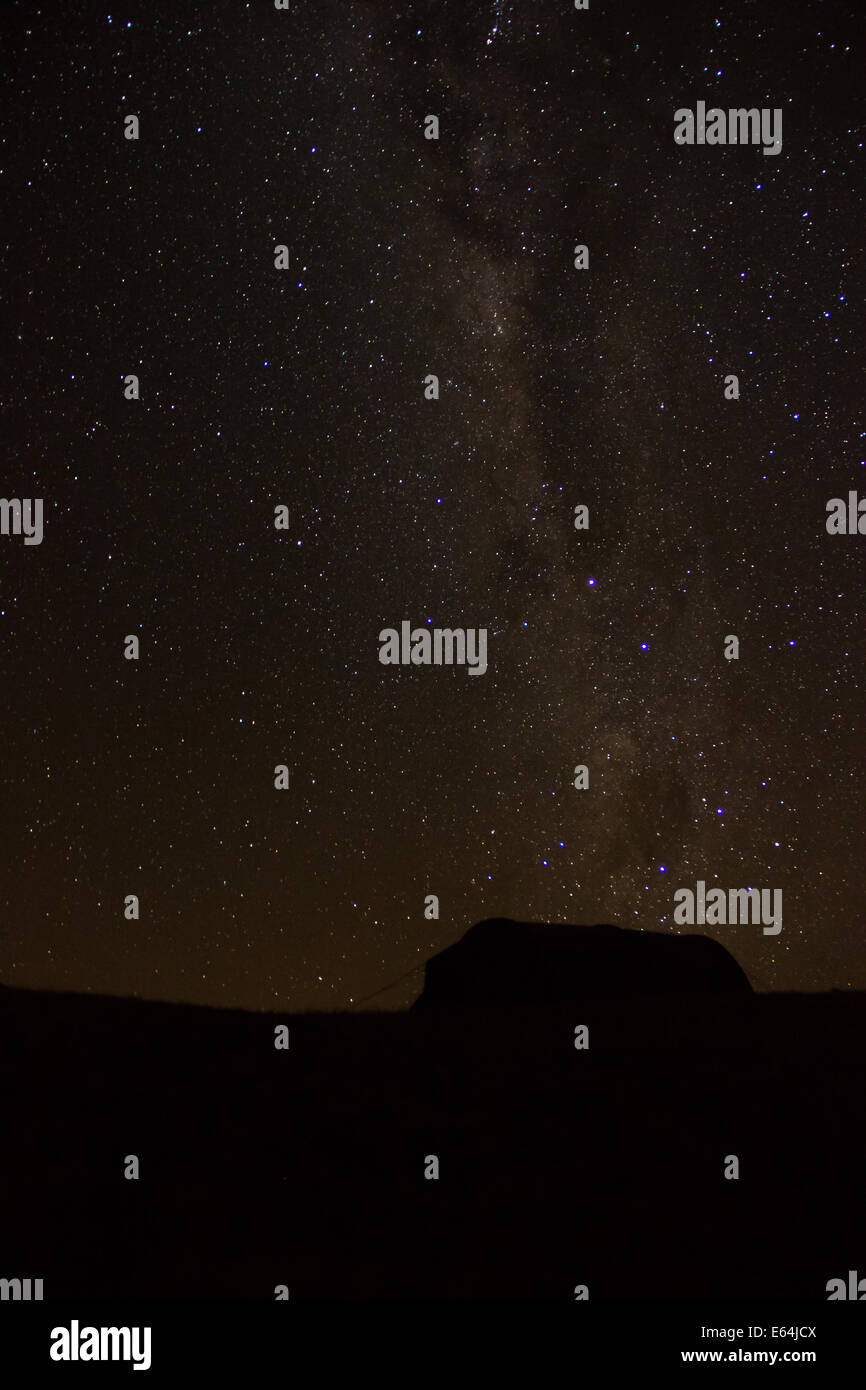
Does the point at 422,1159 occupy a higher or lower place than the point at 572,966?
lower

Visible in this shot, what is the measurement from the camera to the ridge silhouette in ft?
66.3

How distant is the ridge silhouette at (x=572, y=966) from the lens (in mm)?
20203

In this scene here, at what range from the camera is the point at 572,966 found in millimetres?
20750

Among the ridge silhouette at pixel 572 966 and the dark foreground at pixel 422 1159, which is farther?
the ridge silhouette at pixel 572 966

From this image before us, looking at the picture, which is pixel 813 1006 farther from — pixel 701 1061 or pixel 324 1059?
pixel 324 1059

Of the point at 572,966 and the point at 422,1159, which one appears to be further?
the point at 572,966

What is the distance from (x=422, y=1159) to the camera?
21.2 ft

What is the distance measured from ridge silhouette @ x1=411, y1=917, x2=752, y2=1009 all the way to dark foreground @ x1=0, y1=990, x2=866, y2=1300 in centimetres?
1206

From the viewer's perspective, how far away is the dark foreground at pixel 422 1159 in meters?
5.61

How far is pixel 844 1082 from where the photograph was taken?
7.45m

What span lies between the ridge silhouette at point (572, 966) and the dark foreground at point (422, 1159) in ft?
39.6

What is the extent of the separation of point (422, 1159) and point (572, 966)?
1500 cm
